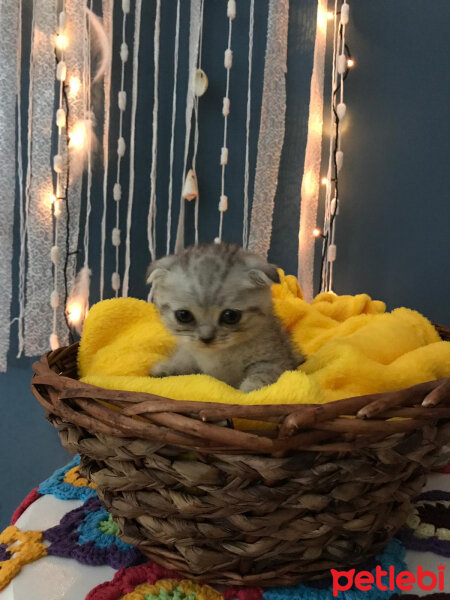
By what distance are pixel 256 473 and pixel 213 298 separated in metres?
0.35

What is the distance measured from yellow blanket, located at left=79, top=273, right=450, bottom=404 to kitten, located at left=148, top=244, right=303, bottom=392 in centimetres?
7

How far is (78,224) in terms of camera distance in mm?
1443

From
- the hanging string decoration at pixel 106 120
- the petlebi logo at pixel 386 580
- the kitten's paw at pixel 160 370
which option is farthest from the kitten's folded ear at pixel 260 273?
the hanging string decoration at pixel 106 120

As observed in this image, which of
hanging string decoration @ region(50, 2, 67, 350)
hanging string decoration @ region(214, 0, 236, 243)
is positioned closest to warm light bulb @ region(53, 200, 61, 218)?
hanging string decoration @ region(50, 2, 67, 350)

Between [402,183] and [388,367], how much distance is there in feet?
2.44

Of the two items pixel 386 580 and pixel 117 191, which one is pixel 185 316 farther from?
pixel 117 191

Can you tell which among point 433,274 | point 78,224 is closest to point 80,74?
point 78,224

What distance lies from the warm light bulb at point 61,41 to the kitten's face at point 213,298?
2.88 feet

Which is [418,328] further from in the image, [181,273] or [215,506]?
[215,506]

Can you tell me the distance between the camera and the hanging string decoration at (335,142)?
4.25 ft

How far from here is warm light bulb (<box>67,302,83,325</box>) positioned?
1.45m

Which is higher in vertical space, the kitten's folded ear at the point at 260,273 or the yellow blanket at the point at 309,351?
the kitten's folded ear at the point at 260,273

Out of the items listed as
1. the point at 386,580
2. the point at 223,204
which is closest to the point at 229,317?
the point at 386,580

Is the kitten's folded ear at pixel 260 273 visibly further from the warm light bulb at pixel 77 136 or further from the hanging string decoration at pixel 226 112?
the warm light bulb at pixel 77 136
